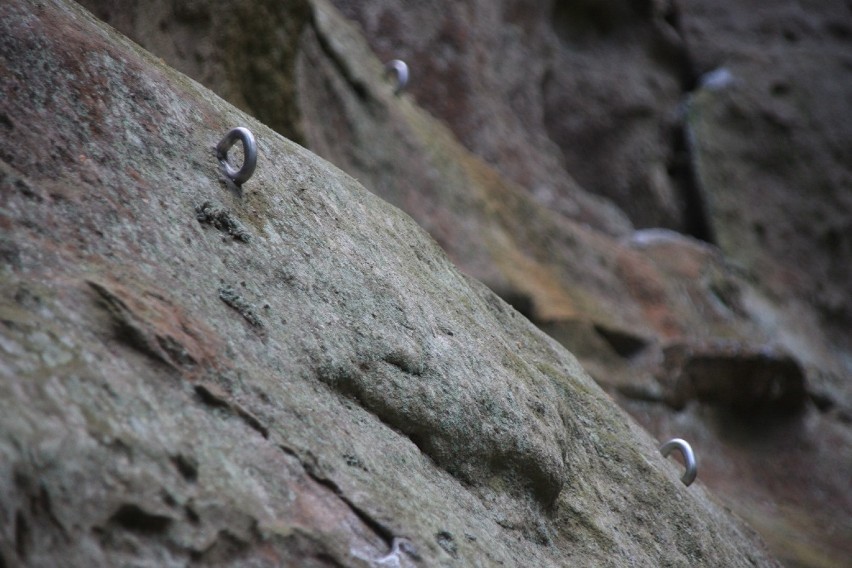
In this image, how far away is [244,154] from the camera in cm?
190

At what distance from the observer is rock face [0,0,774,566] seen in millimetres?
1259

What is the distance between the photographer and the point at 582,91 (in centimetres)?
927

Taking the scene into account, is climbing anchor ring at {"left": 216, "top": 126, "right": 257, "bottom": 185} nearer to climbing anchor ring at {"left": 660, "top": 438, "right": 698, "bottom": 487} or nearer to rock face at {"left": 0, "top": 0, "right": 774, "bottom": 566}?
rock face at {"left": 0, "top": 0, "right": 774, "bottom": 566}

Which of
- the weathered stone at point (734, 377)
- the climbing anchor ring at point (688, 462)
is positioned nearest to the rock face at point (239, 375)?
the climbing anchor ring at point (688, 462)

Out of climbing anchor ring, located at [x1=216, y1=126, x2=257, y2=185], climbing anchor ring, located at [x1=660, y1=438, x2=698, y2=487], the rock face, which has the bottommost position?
climbing anchor ring, located at [x1=660, y1=438, x2=698, y2=487]

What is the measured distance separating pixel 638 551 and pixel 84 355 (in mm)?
1578

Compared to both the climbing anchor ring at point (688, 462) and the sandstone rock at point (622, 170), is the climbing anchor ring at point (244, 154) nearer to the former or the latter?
the sandstone rock at point (622, 170)

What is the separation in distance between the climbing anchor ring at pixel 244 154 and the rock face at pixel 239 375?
27 mm

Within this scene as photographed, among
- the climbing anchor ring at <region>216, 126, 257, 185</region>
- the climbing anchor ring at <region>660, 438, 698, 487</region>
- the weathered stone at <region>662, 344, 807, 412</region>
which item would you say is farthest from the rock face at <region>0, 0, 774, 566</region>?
the weathered stone at <region>662, 344, 807, 412</region>

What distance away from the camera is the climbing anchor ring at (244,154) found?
6.04 ft

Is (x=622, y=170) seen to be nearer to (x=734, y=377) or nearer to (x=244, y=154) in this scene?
(x=734, y=377)

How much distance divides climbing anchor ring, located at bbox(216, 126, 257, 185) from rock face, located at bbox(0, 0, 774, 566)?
3 cm

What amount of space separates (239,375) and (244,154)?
577 mm

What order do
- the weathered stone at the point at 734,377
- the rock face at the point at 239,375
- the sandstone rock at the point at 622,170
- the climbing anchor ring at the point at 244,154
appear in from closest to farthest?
the rock face at the point at 239,375
the climbing anchor ring at the point at 244,154
the sandstone rock at the point at 622,170
the weathered stone at the point at 734,377
